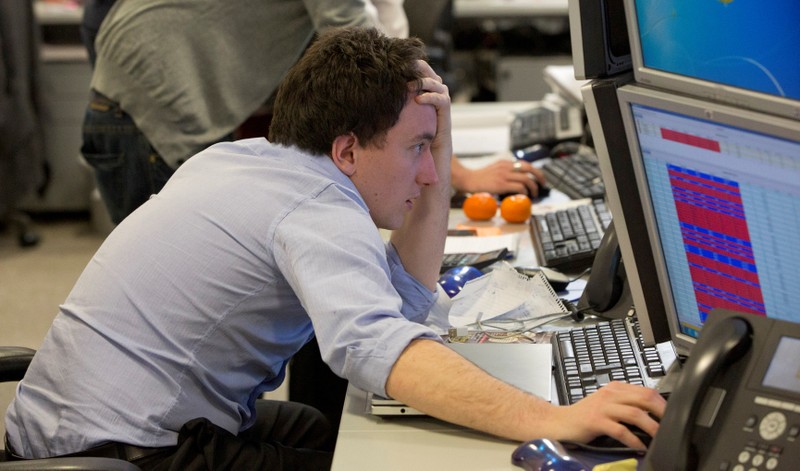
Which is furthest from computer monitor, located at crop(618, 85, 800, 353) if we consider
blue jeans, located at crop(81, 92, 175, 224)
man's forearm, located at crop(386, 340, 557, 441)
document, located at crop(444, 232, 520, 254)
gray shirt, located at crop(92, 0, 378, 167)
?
blue jeans, located at crop(81, 92, 175, 224)

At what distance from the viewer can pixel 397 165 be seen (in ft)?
4.77

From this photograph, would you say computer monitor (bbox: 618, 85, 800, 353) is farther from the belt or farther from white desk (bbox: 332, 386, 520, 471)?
the belt

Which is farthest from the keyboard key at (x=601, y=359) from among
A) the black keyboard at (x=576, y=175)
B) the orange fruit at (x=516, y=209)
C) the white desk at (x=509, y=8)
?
the white desk at (x=509, y=8)

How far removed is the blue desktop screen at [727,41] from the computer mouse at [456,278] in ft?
2.10

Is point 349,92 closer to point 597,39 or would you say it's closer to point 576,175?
point 597,39

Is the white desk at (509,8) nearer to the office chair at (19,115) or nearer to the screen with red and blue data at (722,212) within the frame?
the office chair at (19,115)

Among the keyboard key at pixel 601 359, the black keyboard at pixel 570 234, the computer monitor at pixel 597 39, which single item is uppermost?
the computer monitor at pixel 597 39

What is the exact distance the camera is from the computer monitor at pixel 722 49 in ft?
3.43

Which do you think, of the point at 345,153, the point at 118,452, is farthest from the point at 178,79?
the point at 118,452

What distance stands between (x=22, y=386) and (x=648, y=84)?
0.91m

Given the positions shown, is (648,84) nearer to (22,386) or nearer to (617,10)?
(617,10)

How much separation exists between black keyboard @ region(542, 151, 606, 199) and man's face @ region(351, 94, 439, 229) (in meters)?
0.96

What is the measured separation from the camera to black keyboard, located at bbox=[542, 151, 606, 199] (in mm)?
2391

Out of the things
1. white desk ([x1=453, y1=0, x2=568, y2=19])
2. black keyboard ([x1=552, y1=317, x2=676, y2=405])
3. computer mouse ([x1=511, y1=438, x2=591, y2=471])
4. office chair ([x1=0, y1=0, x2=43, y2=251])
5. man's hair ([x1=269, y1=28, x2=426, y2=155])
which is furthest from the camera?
white desk ([x1=453, y1=0, x2=568, y2=19])
